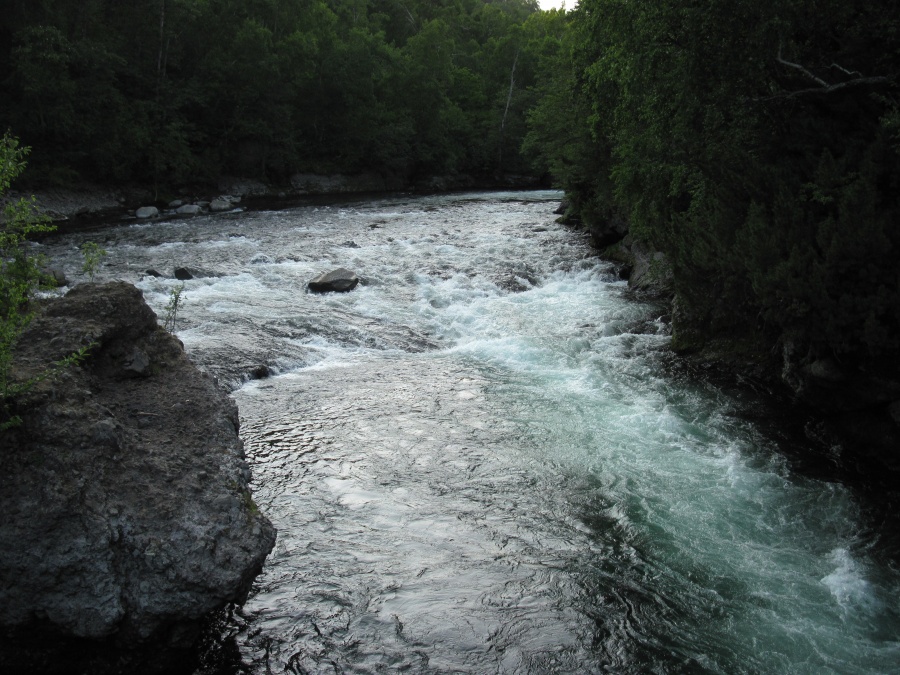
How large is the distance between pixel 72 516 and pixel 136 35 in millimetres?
43963

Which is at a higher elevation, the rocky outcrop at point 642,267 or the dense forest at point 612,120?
the dense forest at point 612,120

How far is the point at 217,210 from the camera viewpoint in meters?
34.2

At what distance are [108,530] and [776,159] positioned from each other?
977 centimetres

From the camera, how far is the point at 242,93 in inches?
1770

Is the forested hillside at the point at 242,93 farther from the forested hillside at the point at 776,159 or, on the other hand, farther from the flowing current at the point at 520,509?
the forested hillside at the point at 776,159

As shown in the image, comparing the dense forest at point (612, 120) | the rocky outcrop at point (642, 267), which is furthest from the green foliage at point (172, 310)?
the rocky outcrop at point (642, 267)

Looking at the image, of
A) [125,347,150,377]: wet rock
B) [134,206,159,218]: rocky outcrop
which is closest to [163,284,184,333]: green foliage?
[125,347,150,377]: wet rock

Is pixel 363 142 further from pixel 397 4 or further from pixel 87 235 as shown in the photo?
pixel 397 4

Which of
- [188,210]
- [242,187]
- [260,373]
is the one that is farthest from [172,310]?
[242,187]

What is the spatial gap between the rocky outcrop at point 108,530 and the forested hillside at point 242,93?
31.8 metres

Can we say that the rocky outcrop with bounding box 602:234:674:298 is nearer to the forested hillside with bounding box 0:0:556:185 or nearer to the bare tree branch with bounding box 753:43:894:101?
the bare tree branch with bounding box 753:43:894:101

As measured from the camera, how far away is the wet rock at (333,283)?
17453 mm

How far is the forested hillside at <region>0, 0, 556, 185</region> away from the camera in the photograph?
3281cm

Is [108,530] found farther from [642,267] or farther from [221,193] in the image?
[221,193]
